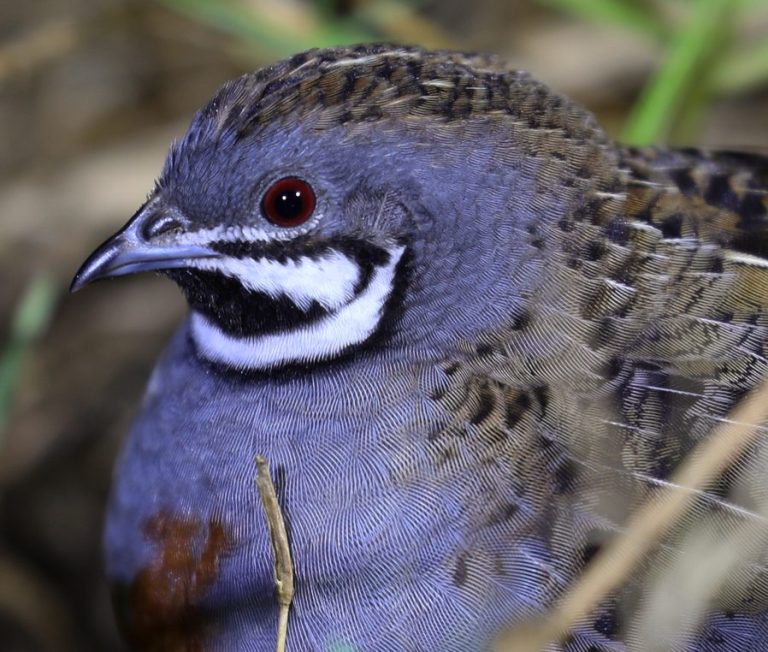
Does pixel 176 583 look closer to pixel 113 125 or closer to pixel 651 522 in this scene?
pixel 651 522

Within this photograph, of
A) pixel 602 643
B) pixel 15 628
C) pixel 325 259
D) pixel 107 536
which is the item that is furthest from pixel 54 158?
pixel 602 643

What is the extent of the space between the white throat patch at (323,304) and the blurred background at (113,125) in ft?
3.82

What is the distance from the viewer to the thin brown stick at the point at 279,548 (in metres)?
2.48

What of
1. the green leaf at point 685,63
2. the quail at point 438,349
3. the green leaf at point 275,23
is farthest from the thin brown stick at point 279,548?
the green leaf at point 275,23

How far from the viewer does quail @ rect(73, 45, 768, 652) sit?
2.44 metres

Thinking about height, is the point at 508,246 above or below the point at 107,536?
above

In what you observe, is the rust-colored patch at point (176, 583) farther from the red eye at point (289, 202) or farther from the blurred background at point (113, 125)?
the blurred background at point (113, 125)

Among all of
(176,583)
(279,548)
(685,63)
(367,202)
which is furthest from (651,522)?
(685,63)

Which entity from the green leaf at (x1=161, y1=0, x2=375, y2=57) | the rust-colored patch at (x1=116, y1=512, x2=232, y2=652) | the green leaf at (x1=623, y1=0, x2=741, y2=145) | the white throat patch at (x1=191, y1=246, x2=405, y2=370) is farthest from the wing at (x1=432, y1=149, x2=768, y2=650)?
the green leaf at (x1=161, y1=0, x2=375, y2=57)

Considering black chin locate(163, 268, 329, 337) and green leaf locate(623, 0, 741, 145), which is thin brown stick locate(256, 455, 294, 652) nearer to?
black chin locate(163, 268, 329, 337)

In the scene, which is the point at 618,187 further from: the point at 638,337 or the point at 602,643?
the point at 602,643

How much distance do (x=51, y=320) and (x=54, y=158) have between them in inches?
30.7

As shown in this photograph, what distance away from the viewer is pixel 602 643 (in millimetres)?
2395

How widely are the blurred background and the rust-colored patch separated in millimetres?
1013
